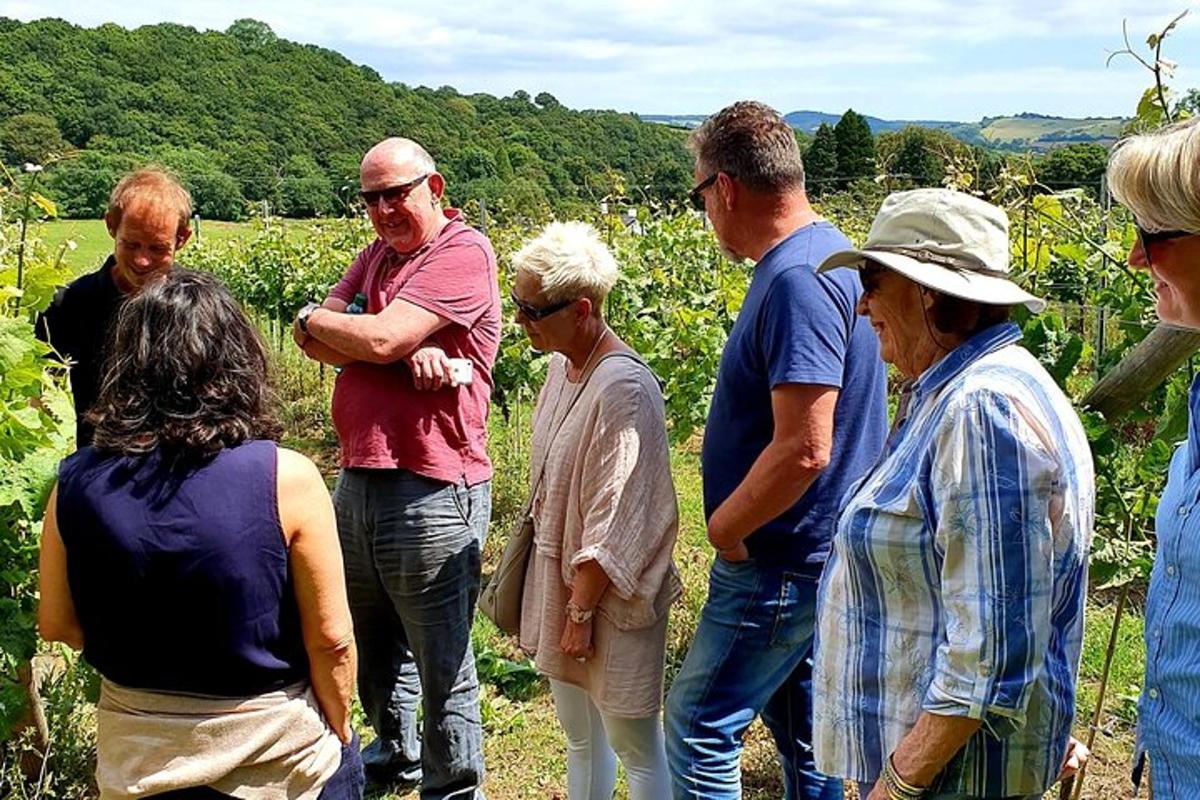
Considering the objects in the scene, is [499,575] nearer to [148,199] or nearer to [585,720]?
[585,720]

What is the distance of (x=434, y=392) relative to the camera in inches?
115

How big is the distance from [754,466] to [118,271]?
1882 millimetres

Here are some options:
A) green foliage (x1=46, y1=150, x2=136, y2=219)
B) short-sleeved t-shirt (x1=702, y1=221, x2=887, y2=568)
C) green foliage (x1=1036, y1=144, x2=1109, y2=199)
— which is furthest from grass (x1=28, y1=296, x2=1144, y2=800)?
green foliage (x1=46, y1=150, x2=136, y2=219)

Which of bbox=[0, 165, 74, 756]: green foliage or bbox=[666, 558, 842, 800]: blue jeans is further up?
bbox=[0, 165, 74, 756]: green foliage

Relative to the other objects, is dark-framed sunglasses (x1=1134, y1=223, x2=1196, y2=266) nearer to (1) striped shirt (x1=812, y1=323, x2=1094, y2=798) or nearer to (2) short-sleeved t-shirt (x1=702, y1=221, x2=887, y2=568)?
(1) striped shirt (x1=812, y1=323, x2=1094, y2=798)

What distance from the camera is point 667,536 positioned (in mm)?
2576

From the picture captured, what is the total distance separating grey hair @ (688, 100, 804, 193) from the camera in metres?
2.36

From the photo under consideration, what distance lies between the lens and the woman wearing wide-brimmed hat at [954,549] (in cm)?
152

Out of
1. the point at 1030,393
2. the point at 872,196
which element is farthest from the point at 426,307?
the point at 872,196

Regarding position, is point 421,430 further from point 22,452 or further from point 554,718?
→ point 554,718

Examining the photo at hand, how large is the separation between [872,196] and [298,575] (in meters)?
9.53

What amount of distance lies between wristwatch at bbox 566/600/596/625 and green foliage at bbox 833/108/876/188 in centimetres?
1368

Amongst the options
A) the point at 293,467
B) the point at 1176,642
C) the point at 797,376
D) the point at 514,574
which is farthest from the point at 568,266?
the point at 1176,642

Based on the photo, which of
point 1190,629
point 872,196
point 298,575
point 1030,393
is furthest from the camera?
point 872,196
